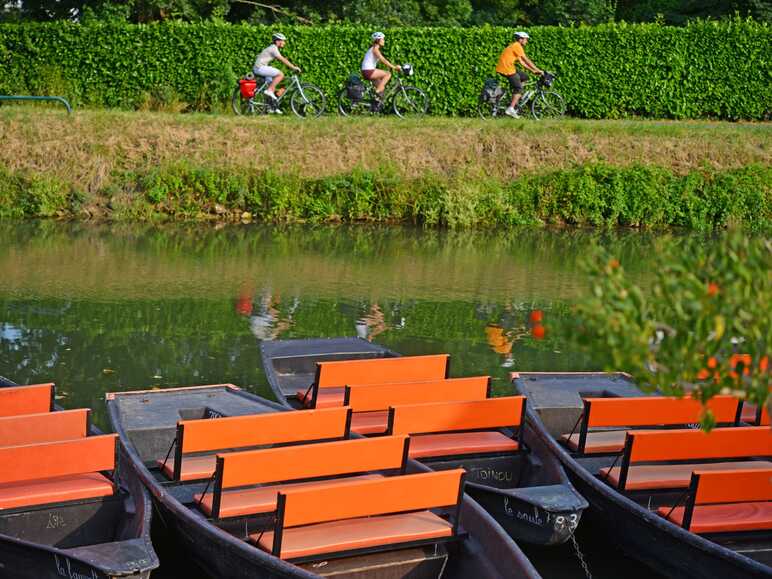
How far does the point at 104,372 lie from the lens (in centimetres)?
1280

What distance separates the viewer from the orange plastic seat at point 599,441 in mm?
9461

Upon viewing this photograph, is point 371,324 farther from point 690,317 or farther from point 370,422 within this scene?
point 690,317

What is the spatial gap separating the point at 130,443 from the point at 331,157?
1555 cm

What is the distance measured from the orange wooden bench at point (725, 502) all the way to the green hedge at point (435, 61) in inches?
850

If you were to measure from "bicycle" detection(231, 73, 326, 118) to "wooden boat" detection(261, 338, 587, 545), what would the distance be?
579 inches

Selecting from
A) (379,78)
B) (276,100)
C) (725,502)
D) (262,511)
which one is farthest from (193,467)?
(379,78)

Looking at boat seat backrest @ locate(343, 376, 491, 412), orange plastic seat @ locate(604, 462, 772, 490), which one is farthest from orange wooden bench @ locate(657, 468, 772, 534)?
boat seat backrest @ locate(343, 376, 491, 412)

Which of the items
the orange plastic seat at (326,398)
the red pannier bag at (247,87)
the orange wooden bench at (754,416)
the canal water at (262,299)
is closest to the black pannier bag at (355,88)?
the red pannier bag at (247,87)

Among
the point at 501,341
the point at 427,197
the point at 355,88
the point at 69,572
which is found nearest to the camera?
the point at 69,572

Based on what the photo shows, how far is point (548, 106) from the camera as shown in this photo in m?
27.9

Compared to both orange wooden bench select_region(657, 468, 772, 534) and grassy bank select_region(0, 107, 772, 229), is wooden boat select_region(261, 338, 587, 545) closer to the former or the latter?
orange wooden bench select_region(657, 468, 772, 534)

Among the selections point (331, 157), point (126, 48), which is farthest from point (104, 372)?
point (126, 48)

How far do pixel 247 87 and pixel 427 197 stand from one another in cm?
476

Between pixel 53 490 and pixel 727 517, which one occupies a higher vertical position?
pixel 727 517
